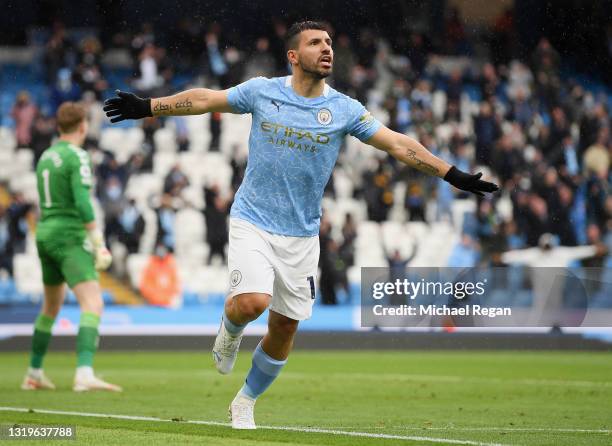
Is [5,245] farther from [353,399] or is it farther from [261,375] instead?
[261,375]

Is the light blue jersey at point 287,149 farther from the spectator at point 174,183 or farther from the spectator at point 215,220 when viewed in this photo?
the spectator at point 174,183

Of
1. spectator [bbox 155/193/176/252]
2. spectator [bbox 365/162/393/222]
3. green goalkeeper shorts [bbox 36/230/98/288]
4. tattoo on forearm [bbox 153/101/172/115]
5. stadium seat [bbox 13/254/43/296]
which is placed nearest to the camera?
tattoo on forearm [bbox 153/101/172/115]

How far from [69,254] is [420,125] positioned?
52.3 ft

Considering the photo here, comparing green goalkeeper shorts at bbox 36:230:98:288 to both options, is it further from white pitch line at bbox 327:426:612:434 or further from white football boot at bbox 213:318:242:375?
white pitch line at bbox 327:426:612:434

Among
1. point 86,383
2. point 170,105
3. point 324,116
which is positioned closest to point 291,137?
point 324,116

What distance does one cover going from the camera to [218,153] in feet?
85.9

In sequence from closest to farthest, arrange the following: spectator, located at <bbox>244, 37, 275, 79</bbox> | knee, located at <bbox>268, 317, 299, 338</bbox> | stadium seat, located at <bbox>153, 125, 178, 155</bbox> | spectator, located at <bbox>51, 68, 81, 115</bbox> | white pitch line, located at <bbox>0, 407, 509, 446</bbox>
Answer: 1. white pitch line, located at <bbox>0, 407, 509, 446</bbox>
2. knee, located at <bbox>268, 317, 299, 338</bbox>
3. spectator, located at <bbox>51, 68, 81, 115</bbox>
4. stadium seat, located at <bbox>153, 125, 178, 155</bbox>
5. spectator, located at <bbox>244, 37, 275, 79</bbox>

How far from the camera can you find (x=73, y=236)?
11.1 meters

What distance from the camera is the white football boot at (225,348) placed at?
25.4 ft

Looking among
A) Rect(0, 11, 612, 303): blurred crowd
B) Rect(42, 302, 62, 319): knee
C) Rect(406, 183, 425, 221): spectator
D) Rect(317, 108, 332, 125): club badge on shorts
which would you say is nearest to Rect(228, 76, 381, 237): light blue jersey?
Rect(317, 108, 332, 125): club badge on shorts

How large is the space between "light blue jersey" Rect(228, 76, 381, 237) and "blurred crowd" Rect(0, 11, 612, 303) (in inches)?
555

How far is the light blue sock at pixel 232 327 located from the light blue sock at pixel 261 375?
28cm

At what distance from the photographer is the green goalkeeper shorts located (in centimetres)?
1100

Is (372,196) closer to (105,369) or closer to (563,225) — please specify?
(563,225)
